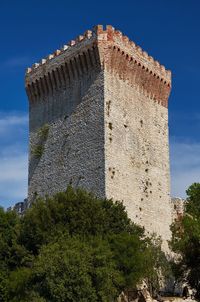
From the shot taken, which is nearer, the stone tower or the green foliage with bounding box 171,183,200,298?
the green foliage with bounding box 171,183,200,298

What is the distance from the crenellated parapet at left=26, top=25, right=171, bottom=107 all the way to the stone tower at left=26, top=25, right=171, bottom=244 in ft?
0.17

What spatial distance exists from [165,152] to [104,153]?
6.59 metres

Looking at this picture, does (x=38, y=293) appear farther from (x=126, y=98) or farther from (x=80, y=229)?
(x=126, y=98)

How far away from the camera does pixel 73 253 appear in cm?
2383

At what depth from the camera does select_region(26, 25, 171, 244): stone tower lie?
1238 inches

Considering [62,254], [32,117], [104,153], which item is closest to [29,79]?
[32,117]

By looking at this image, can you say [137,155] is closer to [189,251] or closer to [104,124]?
[104,124]

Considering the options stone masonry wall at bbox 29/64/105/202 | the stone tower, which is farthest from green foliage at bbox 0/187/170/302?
stone masonry wall at bbox 29/64/105/202

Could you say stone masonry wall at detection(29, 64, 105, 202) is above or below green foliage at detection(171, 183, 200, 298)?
above

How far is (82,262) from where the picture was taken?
23.7m

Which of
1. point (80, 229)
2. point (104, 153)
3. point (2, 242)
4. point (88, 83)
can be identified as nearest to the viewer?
point (80, 229)

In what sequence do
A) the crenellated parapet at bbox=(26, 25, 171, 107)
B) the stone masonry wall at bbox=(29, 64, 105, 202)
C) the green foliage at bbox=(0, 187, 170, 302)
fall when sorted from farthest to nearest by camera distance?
the crenellated parapet at bbox=(26, 25, 171, 107) < the stone masonry wall at bbox=(29, 64, 105, 202) < the green foliage at bbox=(0, 187, 170, 302)

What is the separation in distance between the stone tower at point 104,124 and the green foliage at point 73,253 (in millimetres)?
3132

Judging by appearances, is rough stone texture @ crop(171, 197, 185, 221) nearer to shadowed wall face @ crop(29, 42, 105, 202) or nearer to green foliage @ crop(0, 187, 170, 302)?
green foliage @ crop(0, 187, 170, 302)
